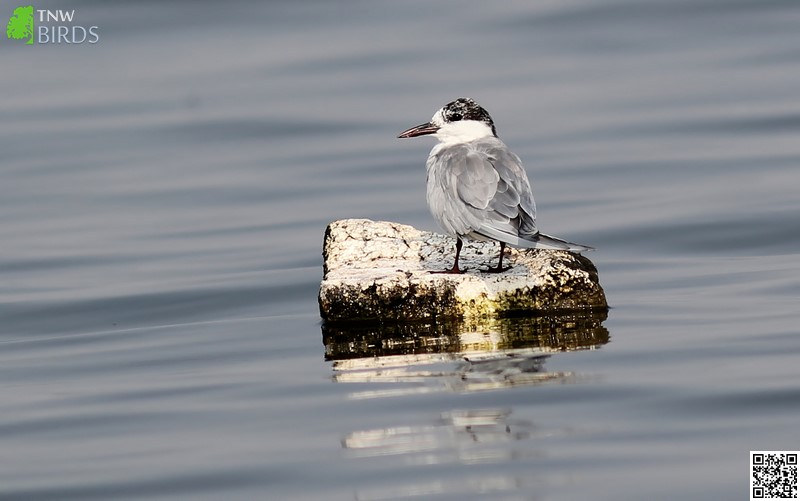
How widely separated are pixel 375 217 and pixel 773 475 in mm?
5755

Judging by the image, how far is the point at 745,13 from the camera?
15.8 meters

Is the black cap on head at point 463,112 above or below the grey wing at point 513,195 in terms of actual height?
above

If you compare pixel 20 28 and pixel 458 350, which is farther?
pixel 20 28

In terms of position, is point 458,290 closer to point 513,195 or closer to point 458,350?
point 513,195

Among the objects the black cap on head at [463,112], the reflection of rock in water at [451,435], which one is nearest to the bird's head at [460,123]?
the black cap on head at [463,112]

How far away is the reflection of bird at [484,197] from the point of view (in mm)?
6844

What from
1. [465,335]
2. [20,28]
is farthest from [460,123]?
[20,28]

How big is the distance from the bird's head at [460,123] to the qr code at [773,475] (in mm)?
3302

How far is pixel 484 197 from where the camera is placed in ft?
22.8

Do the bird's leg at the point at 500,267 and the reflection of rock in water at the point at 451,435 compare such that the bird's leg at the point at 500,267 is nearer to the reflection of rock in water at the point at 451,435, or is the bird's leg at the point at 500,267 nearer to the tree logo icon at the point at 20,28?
the reflection of rock in water at the point at 451,435

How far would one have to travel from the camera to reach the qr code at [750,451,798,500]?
4.58 metres

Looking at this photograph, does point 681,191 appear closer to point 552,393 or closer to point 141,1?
point 552,393

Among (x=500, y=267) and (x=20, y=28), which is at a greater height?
(x=20, y=28)

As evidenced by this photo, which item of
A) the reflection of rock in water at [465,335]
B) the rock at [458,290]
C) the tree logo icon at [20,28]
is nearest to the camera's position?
the reflection of rock in water at [465,335]
